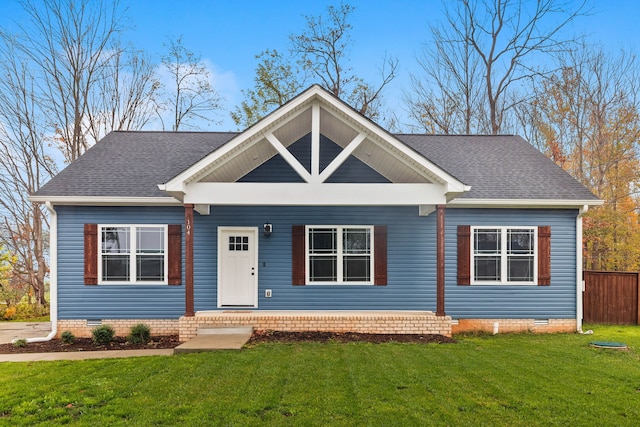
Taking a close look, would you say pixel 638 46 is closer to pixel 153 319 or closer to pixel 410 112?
pixel 410 112

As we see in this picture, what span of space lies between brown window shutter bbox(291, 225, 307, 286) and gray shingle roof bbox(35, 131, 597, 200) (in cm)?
302

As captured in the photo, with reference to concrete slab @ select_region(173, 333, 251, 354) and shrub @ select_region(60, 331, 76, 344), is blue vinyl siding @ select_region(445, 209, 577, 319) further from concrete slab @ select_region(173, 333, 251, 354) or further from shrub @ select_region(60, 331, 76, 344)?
shrub @ select_region(60, 331, 76, 344)

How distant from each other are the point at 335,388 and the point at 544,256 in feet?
22.4

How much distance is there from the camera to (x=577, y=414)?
429 cm

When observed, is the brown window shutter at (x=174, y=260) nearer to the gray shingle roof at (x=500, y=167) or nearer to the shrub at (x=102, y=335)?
the shrub at (x=102, y=335)

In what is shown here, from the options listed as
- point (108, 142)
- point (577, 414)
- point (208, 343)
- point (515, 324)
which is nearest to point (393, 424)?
point (577, 414)

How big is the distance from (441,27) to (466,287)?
15503 mm

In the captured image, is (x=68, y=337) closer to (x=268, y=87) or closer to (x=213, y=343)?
(x=213, y=343)

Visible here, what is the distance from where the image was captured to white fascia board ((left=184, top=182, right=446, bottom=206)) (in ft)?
25.6

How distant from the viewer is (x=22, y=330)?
998cm

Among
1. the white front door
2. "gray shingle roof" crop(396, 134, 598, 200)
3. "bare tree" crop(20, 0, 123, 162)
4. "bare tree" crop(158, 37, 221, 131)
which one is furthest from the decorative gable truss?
"bare tree" crop(158, 37, 221, 131)

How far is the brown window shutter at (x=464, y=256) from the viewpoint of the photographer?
9414 millimetres

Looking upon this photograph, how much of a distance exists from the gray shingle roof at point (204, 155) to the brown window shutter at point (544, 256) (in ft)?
2.78

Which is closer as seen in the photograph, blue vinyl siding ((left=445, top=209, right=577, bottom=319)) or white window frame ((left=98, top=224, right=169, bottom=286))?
white window frame ((left=98, top=224, right=169, bottom=286))
